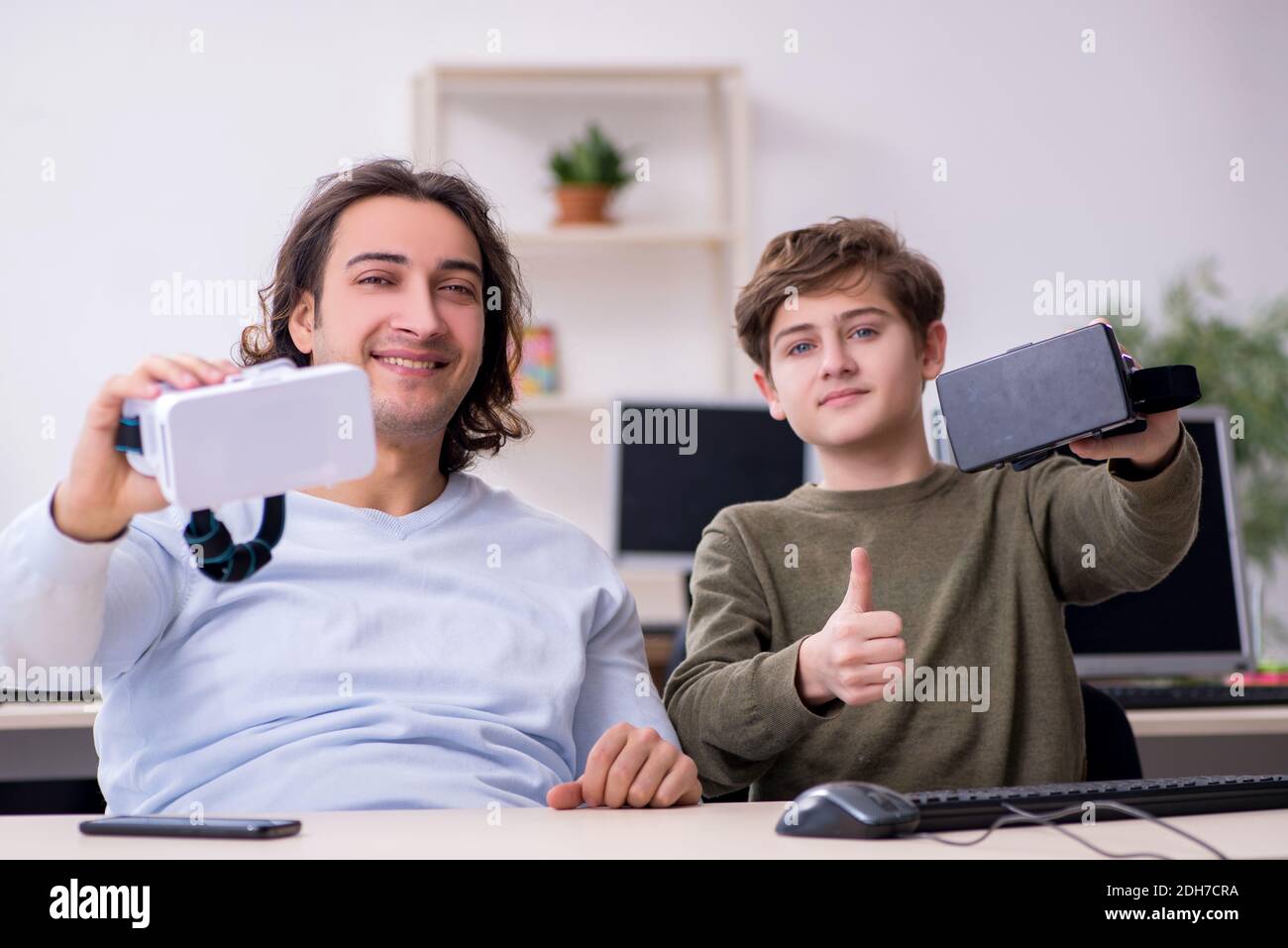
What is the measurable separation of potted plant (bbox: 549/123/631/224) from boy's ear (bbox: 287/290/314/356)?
7.62 feet

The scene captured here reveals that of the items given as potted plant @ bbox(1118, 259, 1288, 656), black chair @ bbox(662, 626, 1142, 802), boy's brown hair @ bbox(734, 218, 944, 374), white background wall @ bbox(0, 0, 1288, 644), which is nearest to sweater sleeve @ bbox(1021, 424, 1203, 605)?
black chair @ bbox(662, 626, 1142, 802)

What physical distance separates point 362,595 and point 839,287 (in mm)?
670

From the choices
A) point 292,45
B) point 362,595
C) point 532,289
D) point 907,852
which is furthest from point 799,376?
point 292,45

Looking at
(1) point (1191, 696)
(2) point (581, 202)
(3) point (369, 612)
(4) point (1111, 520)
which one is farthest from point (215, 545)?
(2) point (581, 202)

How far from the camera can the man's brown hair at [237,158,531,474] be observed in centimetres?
147

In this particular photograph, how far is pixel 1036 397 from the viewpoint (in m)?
1.08

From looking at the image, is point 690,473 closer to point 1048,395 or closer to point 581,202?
point 581,202

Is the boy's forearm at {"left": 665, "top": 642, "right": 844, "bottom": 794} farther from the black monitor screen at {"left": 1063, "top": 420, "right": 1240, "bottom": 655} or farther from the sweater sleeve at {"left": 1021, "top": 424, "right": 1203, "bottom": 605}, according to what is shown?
the black monitor screen at {"left": 1063, "top": 420, "right": 1240, "bottom": 655}

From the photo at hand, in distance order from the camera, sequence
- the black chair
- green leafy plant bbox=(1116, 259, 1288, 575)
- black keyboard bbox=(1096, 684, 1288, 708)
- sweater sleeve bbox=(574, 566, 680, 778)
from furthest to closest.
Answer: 1. green leafy plant bbox=(1116, 259, 1288, 575)
2. black keyboard bbox=(1096, 684, 1288, 708)
3. the black chair
4. sweater sleeve bbox=(574, 566, 680, 778)

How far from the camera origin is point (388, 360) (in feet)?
4.42

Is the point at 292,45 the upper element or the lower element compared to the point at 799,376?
upper

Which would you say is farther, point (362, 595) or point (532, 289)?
point (532, 289)

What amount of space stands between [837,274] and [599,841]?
885 mm
